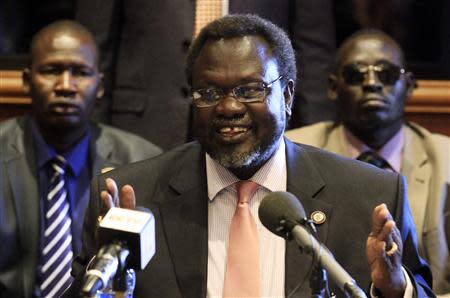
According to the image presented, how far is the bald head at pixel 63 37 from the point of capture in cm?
425

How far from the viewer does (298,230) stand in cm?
215

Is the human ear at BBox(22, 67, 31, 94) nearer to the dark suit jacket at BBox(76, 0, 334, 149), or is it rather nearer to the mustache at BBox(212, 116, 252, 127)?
the dark suit jacket at BBox(76, 0, 334, 149)

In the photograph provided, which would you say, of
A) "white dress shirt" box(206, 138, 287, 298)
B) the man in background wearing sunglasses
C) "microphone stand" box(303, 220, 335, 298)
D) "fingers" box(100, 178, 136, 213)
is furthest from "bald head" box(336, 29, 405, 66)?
"microphone stand" box(303, 220, 335, 298)

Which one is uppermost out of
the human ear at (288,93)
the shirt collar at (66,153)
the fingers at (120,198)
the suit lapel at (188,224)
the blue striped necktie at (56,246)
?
the human ear at (288,93)

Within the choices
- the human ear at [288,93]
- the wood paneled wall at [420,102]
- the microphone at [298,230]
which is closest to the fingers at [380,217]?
the microphone at [298,230]

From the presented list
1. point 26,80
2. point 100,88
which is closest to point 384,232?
point 100,88

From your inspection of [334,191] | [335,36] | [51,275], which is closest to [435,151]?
[335,36]

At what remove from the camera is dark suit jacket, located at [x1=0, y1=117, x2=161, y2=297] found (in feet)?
12.7

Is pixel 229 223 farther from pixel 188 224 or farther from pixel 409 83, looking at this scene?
pixel 409 83

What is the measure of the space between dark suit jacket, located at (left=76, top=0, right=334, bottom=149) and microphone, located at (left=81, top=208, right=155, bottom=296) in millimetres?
2360

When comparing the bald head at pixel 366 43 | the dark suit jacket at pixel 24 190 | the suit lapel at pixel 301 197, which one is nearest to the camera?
the suit lapel at pixel 301 197

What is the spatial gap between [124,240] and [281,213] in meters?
0.34

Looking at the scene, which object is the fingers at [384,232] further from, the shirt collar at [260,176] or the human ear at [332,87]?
the human ear at [332,87]

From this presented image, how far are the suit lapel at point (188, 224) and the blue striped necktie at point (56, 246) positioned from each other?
1112mm
